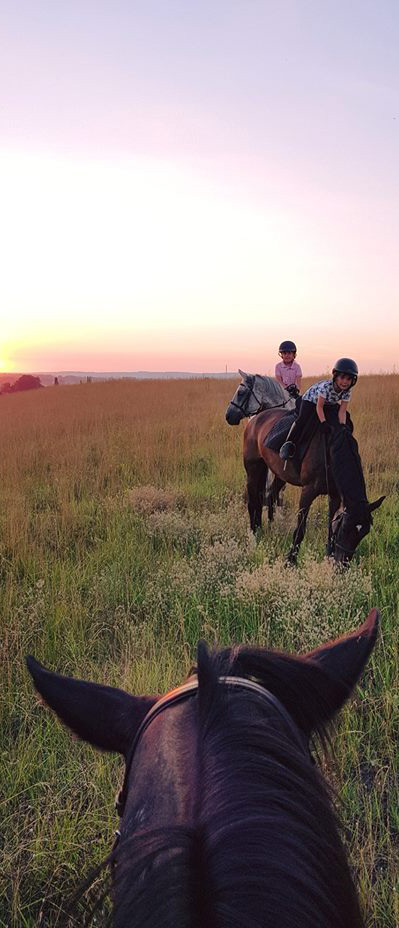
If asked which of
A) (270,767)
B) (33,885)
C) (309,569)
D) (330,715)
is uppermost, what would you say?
(270,767)

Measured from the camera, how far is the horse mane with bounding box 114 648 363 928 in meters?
0.69

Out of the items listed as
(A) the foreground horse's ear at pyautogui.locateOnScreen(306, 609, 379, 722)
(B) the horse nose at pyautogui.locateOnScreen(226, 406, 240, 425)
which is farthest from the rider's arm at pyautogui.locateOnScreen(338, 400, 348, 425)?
(A) the foreground horse's ear at pyautogui.locateOnScreen(306, 609, 379, 722)

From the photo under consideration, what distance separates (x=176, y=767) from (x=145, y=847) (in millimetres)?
186

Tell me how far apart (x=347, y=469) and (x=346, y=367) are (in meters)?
1.09

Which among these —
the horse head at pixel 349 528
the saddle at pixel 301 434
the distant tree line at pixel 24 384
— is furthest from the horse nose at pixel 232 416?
the distant tree line at pixel 24 384

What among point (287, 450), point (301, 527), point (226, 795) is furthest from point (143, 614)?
point (226, 795)

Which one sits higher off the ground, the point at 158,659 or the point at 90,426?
the point at 90,426

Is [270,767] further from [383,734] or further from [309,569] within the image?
[309,569]

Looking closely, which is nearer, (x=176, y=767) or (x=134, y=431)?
(x=176, y=767)

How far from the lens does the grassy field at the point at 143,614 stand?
2.30 metres

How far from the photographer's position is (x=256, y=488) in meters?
7.39

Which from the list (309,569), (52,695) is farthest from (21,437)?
(52,695)

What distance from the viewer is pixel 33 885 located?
7.16 feet

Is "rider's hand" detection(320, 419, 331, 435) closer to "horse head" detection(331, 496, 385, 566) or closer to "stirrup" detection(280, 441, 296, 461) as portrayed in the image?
"stirrup" detection(280, 441, 296, 461)
